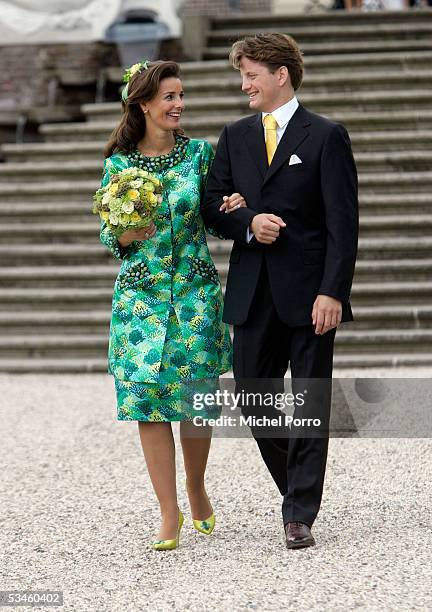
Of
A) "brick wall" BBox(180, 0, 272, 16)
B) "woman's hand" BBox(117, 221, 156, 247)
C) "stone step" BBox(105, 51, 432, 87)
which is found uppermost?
"brick wall" BBox(180, 0, 272, 16)

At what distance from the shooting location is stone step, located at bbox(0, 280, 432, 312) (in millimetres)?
9836

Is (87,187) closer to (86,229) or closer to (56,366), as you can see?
(86,229)

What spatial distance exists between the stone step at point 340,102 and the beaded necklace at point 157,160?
6.64 m

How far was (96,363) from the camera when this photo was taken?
973 cm

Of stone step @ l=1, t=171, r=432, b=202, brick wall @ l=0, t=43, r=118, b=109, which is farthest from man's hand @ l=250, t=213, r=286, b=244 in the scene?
brick wall @ l=0, t=43, r=118, b=109

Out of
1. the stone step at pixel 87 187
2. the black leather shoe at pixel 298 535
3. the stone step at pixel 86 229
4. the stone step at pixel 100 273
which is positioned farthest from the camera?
the stone step at pixel 87 187

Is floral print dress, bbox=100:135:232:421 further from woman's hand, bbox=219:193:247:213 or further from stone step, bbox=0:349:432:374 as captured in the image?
stone step, bbox=0:349:432:374

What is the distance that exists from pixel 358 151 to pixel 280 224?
6.61 m

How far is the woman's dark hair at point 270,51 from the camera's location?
4555 mm

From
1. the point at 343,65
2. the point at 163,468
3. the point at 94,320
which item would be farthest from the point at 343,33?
the point at 163,468

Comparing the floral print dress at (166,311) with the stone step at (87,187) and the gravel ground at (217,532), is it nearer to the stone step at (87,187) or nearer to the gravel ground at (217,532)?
the gravel ground at (217,532)

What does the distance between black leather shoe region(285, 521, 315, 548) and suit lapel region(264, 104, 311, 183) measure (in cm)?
126

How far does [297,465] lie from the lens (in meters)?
4.54

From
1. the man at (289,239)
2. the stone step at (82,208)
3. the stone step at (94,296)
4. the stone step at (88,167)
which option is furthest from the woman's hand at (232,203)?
the stone step at (88,167)
